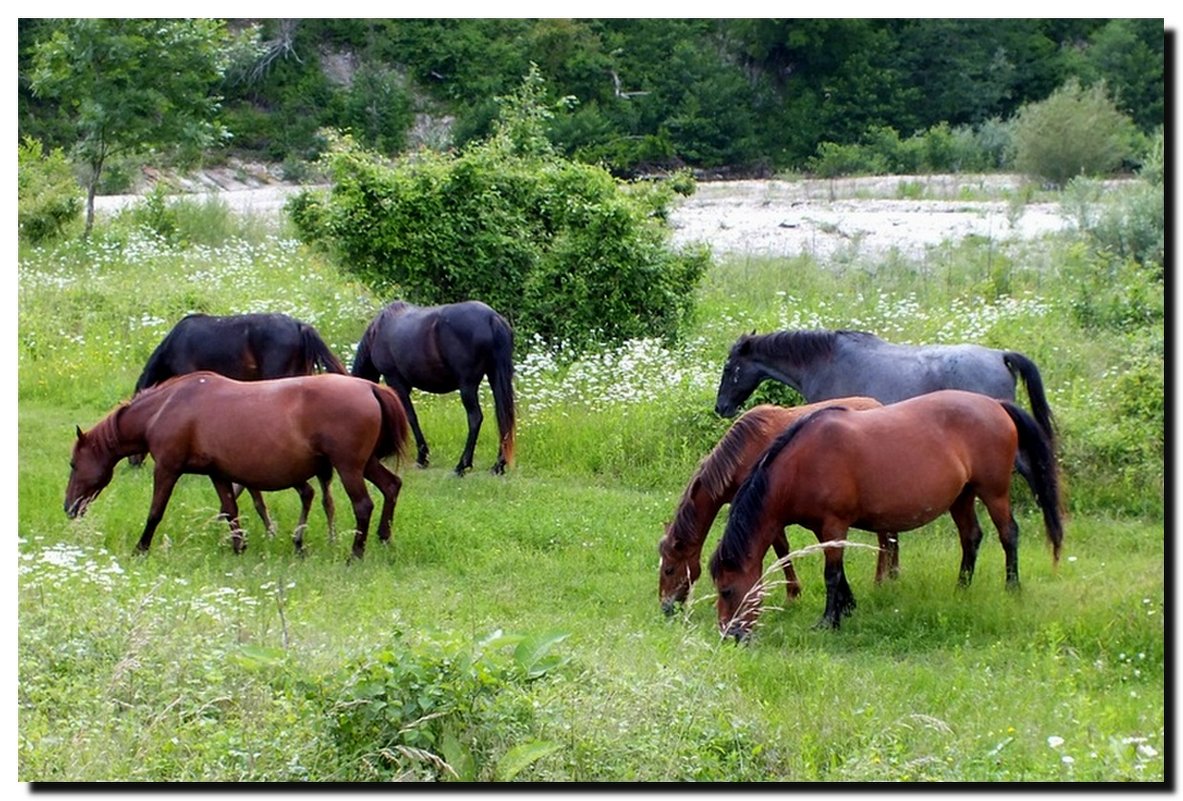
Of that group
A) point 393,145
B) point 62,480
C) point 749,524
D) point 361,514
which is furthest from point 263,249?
point 749,524

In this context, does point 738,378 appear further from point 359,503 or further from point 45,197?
point 45,197

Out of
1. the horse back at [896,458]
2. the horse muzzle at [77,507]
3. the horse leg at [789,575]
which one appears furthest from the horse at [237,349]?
the horse back at [896,458]

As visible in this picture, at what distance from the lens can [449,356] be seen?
11.5 metres

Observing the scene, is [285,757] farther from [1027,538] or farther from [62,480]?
[62,480]

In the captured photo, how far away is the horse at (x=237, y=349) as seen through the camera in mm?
11352

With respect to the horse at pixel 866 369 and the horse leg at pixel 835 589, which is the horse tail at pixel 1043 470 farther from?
the horse leg at pixel 835 589

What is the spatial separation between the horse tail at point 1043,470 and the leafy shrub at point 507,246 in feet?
22.6

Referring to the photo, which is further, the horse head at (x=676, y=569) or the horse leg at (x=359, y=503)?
the horse leg at (x=359, y=503)

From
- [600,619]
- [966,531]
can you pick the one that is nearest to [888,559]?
[966,531]

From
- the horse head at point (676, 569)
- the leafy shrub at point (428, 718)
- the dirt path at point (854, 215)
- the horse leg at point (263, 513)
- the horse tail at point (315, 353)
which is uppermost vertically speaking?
the dirt path at point (854, 215)

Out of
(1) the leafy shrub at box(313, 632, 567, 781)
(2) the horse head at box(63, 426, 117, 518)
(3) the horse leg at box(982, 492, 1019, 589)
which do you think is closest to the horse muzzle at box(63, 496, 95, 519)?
(2) the horse head at box(63, 426, 117, 518)

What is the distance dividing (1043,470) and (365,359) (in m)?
6.75

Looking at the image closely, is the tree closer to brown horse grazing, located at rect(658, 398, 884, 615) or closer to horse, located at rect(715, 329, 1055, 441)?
horse, located at rect(715, 329, 1055, 441)

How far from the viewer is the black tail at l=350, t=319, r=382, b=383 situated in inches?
477
